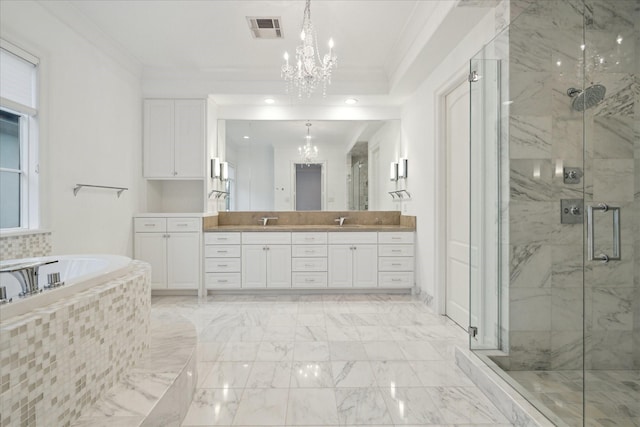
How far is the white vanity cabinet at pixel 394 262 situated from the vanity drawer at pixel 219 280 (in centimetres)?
173

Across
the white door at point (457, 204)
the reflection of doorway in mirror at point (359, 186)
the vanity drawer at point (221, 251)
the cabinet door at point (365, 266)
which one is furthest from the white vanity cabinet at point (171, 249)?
the white door at point (457, 204)

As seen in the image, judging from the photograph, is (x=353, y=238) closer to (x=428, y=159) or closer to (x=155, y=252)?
(x=428, y=159)

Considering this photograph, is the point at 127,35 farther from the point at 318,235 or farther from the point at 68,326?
the point at 68,326

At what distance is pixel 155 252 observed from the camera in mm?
3840

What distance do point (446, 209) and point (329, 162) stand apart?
1752 millimetres

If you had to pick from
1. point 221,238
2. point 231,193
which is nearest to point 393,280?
point 221,238

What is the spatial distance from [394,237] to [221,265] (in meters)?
2.05

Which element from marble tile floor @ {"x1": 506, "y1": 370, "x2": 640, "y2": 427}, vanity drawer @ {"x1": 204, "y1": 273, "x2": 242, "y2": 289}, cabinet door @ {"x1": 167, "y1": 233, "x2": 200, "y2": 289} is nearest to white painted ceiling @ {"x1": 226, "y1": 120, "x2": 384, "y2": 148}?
cabinet door @ {"x1": 167, "y1": 233, "x2": 200, "y2": 289}

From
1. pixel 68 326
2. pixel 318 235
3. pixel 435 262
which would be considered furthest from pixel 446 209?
pixel 68 326

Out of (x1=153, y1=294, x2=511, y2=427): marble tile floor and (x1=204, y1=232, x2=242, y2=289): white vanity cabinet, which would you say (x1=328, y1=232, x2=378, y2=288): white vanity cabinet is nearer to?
(x1=153, y1=294, x2=511, y2=427): marble tile floor

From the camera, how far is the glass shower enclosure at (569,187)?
6.47 feet

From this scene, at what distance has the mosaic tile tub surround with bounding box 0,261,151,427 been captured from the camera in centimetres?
99

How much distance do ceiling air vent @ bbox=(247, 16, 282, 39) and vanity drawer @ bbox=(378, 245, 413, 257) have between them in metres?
2.50

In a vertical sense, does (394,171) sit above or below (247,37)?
below
